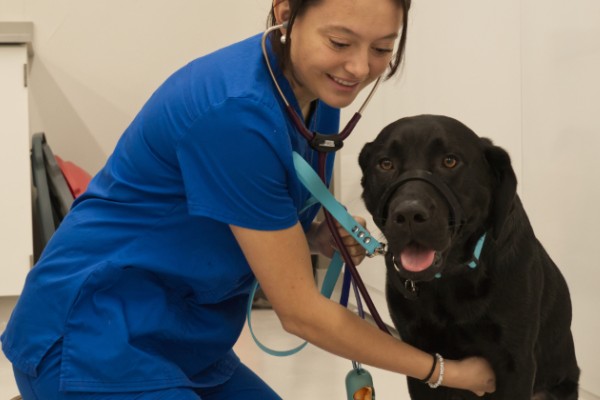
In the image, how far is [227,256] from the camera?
1509 millimetres

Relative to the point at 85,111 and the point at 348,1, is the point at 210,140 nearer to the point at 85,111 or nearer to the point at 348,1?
the point at 348,1

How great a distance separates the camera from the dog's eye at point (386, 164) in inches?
61.0

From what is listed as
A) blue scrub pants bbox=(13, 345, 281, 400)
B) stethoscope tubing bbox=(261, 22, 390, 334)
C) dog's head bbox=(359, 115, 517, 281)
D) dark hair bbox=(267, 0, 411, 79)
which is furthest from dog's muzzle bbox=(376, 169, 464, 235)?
blue scrub pants bbox=(13, 345, 281, 400)

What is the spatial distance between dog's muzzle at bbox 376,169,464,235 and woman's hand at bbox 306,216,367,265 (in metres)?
0.13

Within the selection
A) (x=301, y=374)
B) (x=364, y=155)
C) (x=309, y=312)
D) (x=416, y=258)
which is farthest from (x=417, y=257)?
(x=301, y=374)

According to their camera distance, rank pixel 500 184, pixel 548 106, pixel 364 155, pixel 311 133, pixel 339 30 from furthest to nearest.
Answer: pixel 548 106 < pixel 364 155 < pixel 500 184 < pixel 311 133 < pixel 339 30

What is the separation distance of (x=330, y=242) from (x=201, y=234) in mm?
297

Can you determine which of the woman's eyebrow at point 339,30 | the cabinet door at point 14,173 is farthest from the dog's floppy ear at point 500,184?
the cabinet door at point 14,173

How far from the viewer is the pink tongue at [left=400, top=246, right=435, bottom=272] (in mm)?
1400

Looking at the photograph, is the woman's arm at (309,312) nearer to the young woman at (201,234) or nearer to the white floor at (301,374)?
the young woman at (201,234)

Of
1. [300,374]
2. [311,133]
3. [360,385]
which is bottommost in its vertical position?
[300,374]

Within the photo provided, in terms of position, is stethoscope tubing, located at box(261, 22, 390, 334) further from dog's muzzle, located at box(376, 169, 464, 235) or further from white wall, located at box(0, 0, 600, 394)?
white wall, located at box(0, 0, 600, 394)

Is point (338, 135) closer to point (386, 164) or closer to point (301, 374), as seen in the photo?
point (386, 164)

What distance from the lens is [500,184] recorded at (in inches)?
60.7
